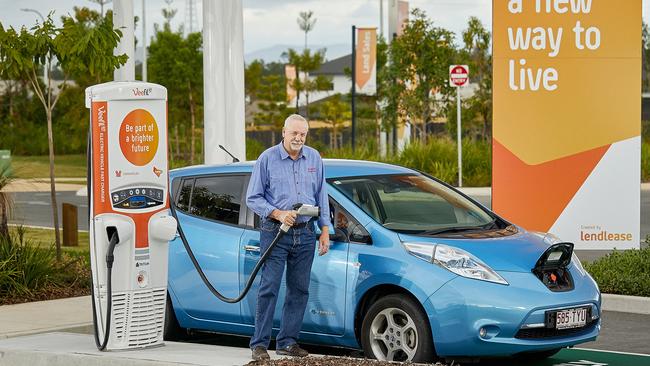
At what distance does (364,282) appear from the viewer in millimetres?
9508

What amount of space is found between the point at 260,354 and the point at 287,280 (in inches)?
34.0


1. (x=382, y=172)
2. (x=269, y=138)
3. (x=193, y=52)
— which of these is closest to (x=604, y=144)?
(x=382, y=172)

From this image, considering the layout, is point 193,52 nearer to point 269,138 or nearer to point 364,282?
point 269,138

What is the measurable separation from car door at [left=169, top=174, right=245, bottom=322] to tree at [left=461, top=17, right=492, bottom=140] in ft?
110

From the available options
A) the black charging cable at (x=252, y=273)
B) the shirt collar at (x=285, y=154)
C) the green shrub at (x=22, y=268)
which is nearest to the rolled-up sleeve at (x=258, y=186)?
the shirt collar at (x=285, y=154)

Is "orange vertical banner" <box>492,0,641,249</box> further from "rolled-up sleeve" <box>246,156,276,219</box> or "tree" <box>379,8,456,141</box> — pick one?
"tree" <box>379,8,456,141</box>

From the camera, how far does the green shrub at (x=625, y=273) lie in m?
12.8

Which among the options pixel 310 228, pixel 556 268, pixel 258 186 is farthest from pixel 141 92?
pixel 556 268

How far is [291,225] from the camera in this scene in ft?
30.3

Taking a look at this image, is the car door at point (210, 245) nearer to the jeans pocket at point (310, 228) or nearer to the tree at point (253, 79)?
the jeans pocket at point (310, 228)

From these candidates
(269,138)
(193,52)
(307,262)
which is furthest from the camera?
(269,138)

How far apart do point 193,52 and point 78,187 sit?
19.2 m

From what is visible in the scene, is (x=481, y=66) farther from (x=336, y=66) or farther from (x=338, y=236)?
(x=336, y=66)

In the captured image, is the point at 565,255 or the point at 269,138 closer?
the point at 565,255
